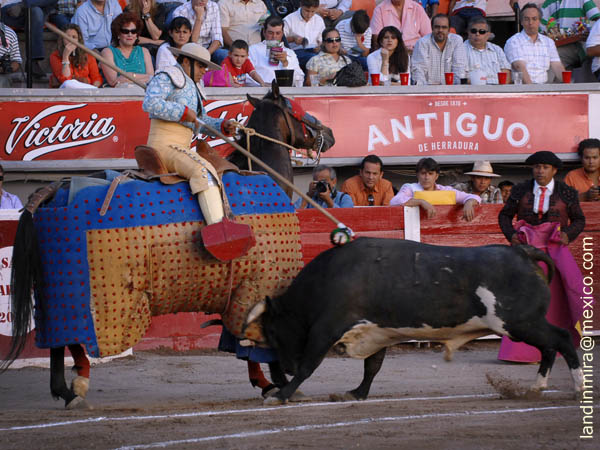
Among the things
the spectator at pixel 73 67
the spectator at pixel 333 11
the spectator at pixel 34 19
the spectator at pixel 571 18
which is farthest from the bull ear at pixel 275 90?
the spectator at pixel 571 18

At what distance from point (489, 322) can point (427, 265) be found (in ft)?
1.45

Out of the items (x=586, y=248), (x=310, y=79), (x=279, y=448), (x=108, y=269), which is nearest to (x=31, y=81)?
(x=310, y=79)

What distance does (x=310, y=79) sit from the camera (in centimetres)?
970

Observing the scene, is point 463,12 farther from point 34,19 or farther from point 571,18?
point 34,19

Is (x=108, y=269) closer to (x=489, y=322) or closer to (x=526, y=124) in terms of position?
(x=489, y=322)

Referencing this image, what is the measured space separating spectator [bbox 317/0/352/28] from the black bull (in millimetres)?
6432

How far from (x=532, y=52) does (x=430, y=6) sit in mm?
1708

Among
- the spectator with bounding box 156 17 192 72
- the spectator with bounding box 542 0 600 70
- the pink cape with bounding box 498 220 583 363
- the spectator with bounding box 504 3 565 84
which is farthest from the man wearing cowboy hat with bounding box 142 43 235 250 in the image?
the spectator with bounding box 542 0 600 70

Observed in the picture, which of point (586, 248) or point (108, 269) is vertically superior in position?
point (108, 269)

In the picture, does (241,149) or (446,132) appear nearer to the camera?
(241,149)

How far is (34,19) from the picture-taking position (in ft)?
31.6

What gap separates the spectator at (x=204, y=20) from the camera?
9.95 m

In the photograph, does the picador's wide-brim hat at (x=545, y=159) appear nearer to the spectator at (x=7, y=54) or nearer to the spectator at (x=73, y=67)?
the spectator at (x=73, y=67)

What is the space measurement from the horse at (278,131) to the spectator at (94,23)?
13.3ft
